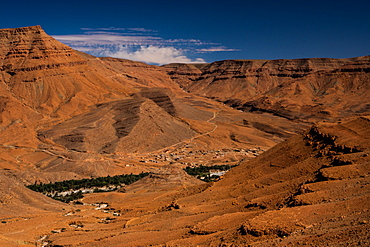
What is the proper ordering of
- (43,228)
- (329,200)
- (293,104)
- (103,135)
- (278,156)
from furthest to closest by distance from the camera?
(293,104) → (103,135) → (278,156) → (43,228) → (329,200)

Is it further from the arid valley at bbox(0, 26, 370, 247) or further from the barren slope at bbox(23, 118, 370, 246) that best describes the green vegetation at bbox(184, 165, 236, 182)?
the barren slope at bbox(23, 118, 370, 246)

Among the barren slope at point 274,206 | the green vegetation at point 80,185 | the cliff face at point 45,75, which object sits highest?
the cliff face at point 45,75

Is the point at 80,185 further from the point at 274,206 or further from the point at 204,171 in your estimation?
the point at 274,206

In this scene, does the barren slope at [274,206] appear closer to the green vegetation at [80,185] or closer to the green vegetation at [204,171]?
the green vegetation at [80,185]

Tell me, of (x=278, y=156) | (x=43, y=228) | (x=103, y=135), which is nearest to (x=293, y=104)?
(x=103, y=135)

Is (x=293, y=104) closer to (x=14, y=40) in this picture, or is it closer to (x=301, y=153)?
(x=14, y=40)

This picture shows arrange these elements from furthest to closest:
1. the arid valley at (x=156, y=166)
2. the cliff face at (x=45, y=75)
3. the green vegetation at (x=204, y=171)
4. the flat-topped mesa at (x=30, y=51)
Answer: the flat-topped mesa at (x=30, y=51) < the cliff face at (x=45, y=75) < the green vegetation at (x=204, y=171) < the arid valley at (x=156, y=166)

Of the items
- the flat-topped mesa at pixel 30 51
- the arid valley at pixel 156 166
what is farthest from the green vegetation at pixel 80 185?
the flat-topped mesa at pixel 30 51

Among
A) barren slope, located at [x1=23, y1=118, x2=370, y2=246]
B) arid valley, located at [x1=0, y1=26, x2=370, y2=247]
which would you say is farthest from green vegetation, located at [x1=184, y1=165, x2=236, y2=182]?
barren slope, located at [x1=23, y1=118, x2=370, y2=246]
